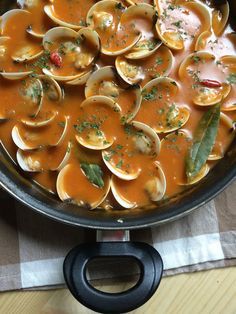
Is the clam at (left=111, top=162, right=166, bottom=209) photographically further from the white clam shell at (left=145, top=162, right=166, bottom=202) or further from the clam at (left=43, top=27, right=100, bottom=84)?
the clam at (left=43, top=27, right=100, bottom=84)

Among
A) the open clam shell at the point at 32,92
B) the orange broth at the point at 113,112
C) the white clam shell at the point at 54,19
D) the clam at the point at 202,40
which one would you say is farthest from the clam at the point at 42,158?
the clam at the point at 202,40

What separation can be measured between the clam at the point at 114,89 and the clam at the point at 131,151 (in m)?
0.05

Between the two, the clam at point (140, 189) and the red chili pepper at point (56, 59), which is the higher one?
the red chili pepper at point (56, 59)

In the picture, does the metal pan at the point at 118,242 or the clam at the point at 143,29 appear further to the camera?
the clam at the point at 143,29

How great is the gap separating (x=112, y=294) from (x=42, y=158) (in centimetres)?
43

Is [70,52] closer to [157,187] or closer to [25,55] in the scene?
[25,55]

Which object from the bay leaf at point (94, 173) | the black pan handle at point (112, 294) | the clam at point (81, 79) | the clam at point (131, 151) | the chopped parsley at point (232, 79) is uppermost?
the clam at point (81, 79)

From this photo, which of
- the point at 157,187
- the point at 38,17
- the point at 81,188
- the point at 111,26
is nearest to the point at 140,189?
the point at 157,187

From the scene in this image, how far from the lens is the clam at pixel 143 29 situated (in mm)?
1419

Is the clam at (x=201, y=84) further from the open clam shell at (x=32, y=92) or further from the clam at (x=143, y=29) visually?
the open clam shell at (x=32, y=92)

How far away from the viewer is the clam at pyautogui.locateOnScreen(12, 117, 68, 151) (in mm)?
1419

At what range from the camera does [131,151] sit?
141 centimetres

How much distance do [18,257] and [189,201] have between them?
55cm

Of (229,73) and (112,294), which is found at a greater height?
(229,73)
